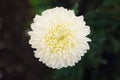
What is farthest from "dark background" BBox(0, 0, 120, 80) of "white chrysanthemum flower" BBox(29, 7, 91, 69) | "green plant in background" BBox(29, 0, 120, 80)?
"white chrysanthemum flower" BBox(29, 7, 91, 69)

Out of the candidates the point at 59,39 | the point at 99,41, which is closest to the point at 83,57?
the point at 99,41

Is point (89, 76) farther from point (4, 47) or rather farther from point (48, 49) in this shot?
point (48, 49)

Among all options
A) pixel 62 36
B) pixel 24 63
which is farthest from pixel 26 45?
pixel 62 36

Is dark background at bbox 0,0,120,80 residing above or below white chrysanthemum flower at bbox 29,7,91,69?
above

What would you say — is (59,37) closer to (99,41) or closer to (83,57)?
(99,41)

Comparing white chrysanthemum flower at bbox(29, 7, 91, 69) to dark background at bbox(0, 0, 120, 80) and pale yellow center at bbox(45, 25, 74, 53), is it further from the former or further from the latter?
dark background at bbox(0, 0, 120, 80)

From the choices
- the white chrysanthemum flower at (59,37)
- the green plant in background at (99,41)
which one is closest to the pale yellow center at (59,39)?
the white chrysanthemum flower at (59,37)

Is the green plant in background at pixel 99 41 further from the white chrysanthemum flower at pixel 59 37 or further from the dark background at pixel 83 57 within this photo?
the white chrysanthemum flower at pixel 59 37
